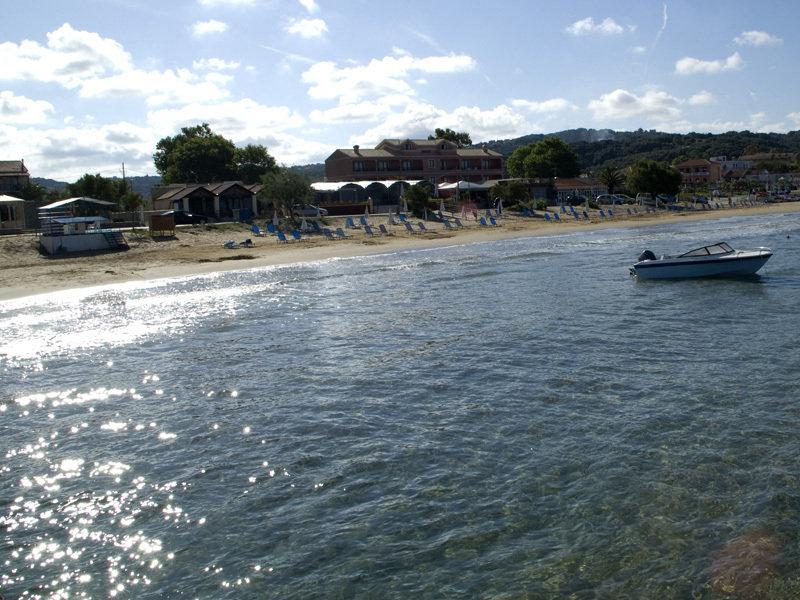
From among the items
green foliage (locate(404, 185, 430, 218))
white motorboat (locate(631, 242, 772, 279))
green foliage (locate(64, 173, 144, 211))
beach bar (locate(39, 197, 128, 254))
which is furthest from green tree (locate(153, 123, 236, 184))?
Result: white motorboat (locate(631, 242, 772, 279))

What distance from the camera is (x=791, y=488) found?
10.3 metres

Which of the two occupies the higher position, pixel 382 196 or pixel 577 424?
pixel 382 196

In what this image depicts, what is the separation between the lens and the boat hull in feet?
98.0

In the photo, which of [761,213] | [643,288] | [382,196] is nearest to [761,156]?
[761,213]

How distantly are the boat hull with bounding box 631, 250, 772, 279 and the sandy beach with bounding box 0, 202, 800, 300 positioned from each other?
2065cm

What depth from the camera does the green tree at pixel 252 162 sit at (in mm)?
96938

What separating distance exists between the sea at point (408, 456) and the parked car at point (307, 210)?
43804mm

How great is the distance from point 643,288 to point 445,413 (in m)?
17.4

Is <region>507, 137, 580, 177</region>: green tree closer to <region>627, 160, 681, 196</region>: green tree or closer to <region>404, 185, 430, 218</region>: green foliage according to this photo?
<region>627, 160, 681, 196</region>: green tree

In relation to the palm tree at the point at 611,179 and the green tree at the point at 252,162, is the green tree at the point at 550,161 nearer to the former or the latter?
the palm tree at the point at 611,179

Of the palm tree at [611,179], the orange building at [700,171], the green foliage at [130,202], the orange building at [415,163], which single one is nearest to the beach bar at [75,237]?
the green foliage at [130,202]

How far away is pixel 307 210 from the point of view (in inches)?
2692

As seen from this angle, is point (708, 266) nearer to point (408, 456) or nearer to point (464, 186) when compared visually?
point (408, 456)

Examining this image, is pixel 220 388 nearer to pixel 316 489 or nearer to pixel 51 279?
pixel 316 489
